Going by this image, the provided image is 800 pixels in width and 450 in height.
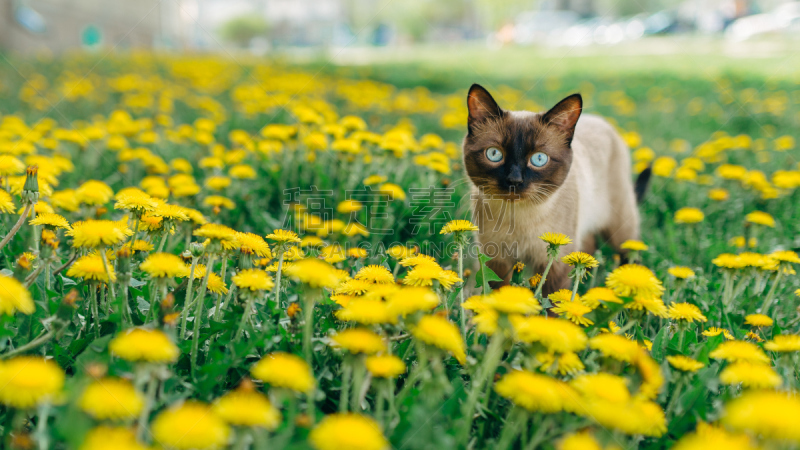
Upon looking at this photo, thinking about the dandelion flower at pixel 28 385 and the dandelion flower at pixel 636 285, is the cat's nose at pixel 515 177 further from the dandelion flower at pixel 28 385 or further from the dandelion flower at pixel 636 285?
the dandelion flower at pixel 28 385

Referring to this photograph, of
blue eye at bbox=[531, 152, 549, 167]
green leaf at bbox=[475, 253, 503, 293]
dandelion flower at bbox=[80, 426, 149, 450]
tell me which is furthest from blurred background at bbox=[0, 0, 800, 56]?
dandelion flower at bbox=[80, 426, 149, 450]

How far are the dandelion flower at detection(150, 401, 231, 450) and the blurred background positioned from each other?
3.42m

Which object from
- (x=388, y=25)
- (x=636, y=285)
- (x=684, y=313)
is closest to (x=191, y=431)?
(x=636, y=285)

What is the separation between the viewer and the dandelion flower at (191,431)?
0.68m

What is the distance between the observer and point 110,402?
0.71m

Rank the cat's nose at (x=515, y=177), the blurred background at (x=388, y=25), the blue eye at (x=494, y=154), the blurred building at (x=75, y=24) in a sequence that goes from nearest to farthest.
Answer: the cat's nose at (x=515, y=177) → the blue eye at (x=494, y=154) → the blurred building at (x=75, y=24) → the blurred background at (x=388, y=25)

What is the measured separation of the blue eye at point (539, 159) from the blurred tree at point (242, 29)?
5172cm

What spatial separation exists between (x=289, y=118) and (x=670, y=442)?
3.61m

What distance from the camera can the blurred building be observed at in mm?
11750

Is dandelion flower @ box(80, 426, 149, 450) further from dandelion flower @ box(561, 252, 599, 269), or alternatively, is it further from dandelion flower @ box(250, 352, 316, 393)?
dandelion flower @ box(561, 252, 599, 269)

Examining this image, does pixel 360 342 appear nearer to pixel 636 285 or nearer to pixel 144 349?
pixel 144 349

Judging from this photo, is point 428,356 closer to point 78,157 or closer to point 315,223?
point 315,223

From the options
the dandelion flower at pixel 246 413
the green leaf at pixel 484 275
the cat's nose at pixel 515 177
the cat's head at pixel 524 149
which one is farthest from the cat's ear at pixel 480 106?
the dandelion flower at pixel 246 413

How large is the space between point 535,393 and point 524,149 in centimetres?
123
